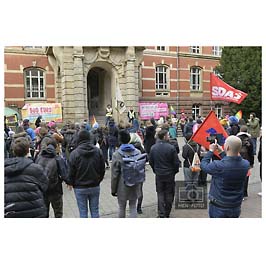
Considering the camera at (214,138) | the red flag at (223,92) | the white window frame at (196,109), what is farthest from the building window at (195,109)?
the camera at (214,138)

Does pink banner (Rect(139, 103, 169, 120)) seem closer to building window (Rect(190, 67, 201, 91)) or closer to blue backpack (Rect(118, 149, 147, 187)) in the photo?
building window (Rect(190, 67, 201, 91))

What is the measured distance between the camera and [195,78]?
84.6 feet

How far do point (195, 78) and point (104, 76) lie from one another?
928cm

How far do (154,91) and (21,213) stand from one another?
2104 centimetres

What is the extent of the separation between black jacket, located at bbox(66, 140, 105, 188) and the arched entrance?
52.6 feet

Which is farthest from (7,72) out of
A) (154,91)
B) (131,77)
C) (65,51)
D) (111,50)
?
(154,91)

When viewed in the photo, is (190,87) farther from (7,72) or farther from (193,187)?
(193,187)

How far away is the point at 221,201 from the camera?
3.60 meters

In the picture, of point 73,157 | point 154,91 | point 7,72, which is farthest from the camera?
point 154,91

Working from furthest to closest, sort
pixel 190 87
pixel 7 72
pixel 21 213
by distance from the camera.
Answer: pixel 190 87 → pixel 7 72 → pixel 21 213

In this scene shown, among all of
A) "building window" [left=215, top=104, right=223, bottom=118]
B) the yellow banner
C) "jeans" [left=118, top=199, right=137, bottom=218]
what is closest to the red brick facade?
the yellow banner

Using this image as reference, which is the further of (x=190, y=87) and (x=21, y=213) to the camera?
(x=190, y=87)

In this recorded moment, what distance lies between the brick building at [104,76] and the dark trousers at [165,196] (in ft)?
40.9

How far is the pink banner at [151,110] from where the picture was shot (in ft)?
65.6
